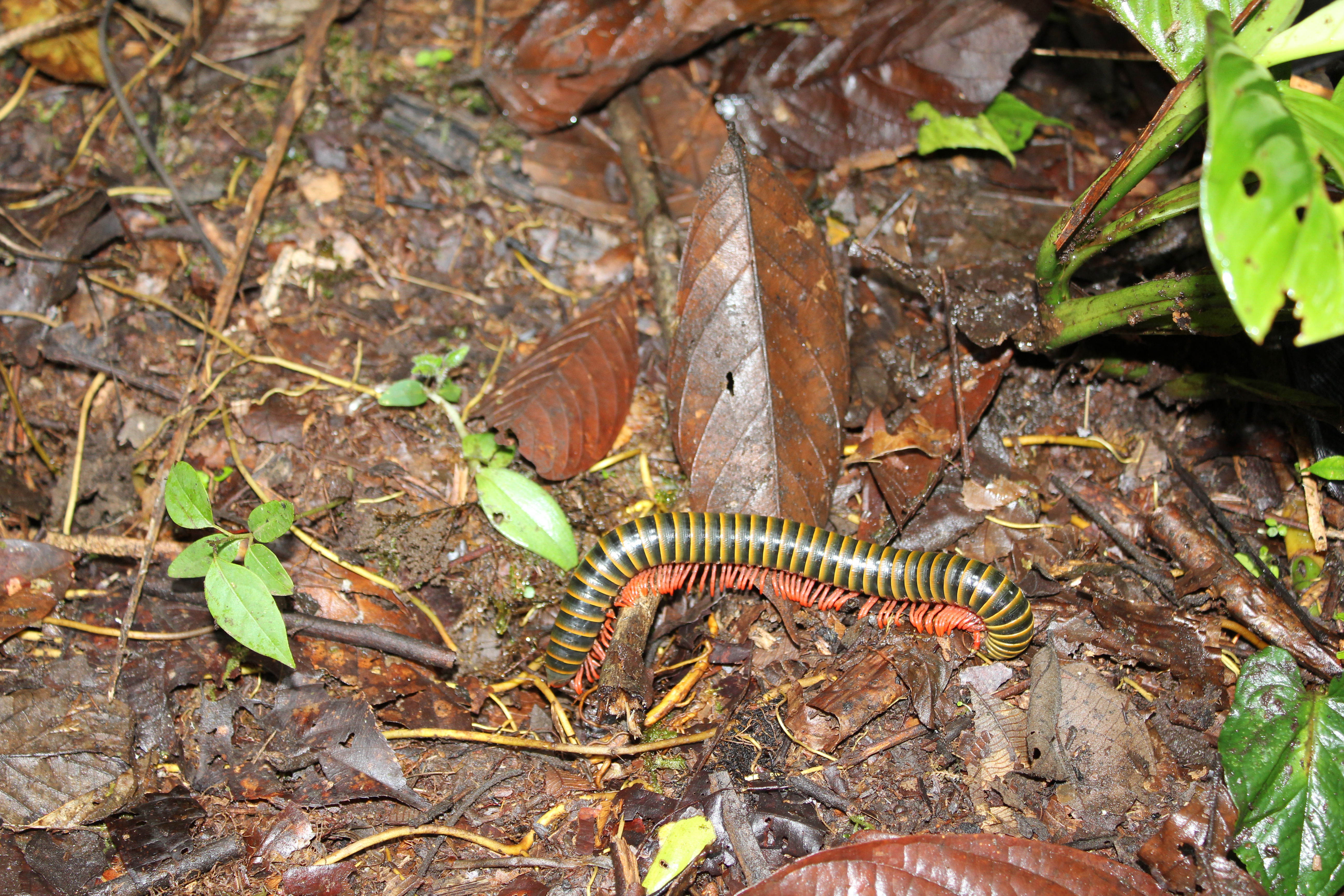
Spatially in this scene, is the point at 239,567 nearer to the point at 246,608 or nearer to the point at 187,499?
the point at 246,608

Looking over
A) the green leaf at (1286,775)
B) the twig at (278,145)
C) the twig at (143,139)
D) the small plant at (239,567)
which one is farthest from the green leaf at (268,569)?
the green leaf at (1286,775)

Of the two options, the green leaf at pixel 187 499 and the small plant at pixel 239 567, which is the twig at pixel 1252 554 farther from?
the green leaf at pixel 187 499

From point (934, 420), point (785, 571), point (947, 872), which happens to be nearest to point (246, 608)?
point (785, 571)

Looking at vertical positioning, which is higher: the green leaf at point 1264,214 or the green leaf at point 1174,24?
the green leaf at point 1174,24

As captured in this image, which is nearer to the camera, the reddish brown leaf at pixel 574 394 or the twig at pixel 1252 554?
the twig at pixel 1252 554

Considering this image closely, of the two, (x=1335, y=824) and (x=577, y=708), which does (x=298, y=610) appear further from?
(x=1335, y=824)

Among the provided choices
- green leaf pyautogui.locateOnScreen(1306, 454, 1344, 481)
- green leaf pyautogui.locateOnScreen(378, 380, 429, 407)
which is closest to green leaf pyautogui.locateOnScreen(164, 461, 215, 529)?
green leaf pyautogui.locateOnScreen(378, 380, 429, 407)
